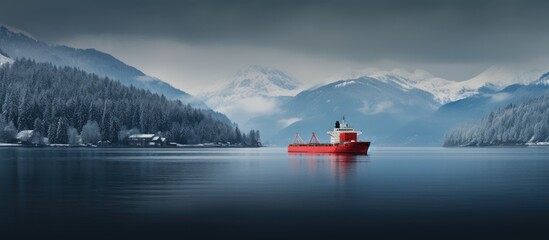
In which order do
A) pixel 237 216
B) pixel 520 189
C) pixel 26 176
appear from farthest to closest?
pixel 26 176 < pixel 520 189 < pixel 237 216

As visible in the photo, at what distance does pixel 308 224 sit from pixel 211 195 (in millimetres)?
21068

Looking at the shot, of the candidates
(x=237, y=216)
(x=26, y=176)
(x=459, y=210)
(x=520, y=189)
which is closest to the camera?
(x=237, y=216)

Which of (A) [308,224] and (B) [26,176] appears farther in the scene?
(B) [26,176]

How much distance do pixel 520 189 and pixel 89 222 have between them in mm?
44753

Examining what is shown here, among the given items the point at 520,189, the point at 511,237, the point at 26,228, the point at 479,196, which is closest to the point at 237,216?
the point at 26,228

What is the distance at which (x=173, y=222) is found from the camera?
48.9 m

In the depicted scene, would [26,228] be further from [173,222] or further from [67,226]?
[173,222]

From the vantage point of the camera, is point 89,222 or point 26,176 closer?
point 89,222

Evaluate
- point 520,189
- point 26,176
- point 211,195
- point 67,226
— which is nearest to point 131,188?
point 211,195

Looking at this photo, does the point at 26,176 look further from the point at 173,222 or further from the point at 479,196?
the point at 479,196

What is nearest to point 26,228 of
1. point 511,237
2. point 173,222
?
point 173,222

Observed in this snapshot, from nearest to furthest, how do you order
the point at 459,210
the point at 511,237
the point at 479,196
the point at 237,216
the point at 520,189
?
the point at 511,237 < the point at 237,216 < the point at 459,210 < the point at 479,196 < the point at 520,189

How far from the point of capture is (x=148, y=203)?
5981 cm

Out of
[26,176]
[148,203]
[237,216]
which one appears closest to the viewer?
[237,216]
